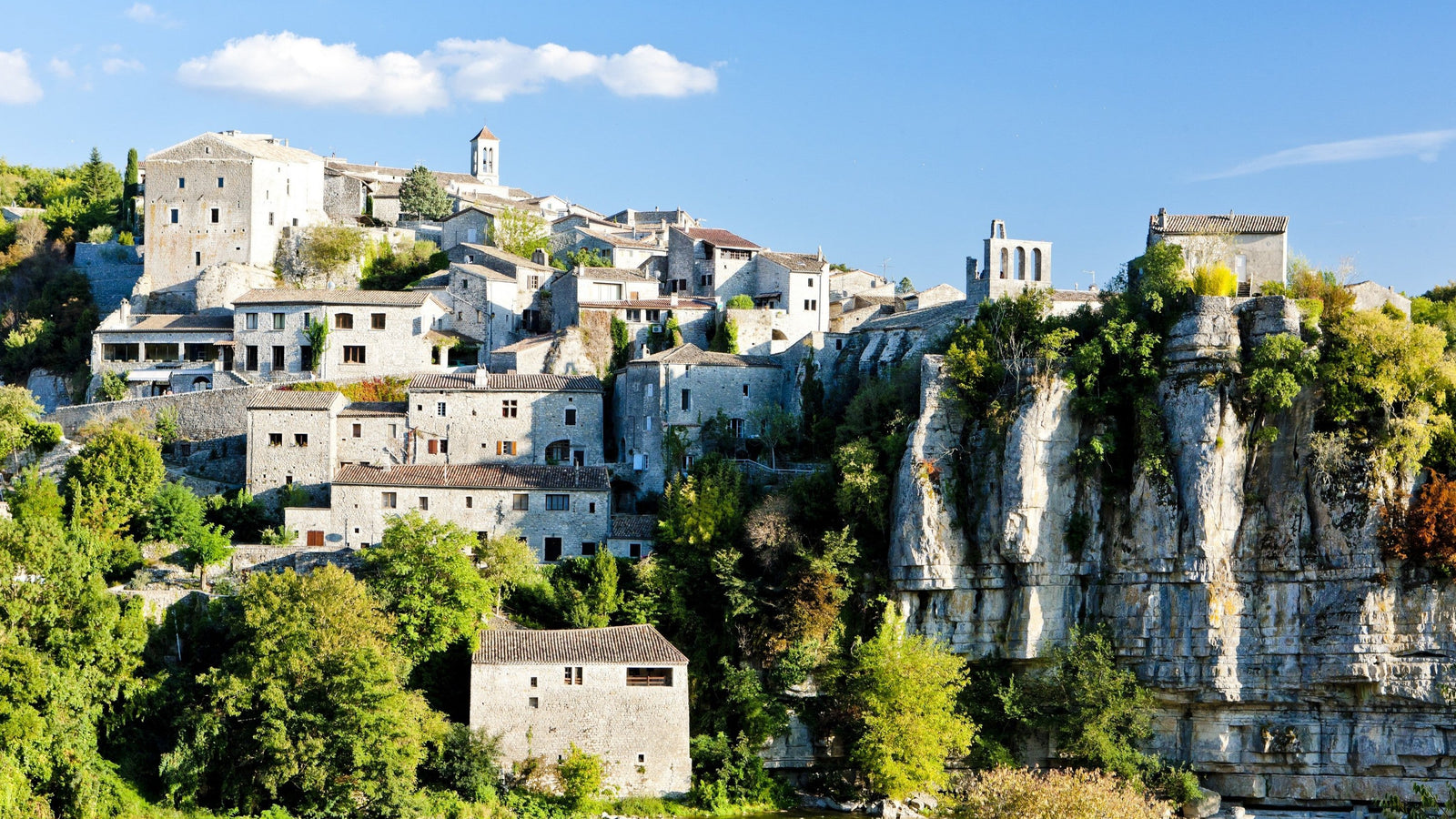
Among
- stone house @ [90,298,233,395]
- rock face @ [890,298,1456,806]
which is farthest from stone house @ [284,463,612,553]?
stone house @ [90,298,233,395]

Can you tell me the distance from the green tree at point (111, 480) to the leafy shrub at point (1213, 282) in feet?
106

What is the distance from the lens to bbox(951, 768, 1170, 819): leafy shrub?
33625mm

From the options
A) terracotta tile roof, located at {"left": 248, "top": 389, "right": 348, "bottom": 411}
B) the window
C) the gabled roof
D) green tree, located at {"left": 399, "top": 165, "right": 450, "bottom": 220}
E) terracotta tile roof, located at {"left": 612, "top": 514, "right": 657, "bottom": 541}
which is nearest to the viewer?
the window

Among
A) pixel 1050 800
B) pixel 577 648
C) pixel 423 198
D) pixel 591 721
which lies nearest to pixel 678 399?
pixel 577 648

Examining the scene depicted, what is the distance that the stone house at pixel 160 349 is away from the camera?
59156mm

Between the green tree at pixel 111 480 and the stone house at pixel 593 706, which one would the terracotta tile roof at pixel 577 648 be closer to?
the stone house at pixel 593 706

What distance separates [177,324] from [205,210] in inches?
294

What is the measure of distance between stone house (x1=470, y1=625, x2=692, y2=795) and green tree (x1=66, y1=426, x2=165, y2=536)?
12.7m

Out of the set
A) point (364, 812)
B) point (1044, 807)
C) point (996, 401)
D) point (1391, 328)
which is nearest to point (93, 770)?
point (364, 812)

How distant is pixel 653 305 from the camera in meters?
60.2

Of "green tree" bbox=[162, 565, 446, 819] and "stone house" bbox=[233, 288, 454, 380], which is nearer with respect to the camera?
"green tree" bbox=[162, 565, 446, 819]

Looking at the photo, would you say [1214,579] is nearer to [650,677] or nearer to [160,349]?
[650,677]

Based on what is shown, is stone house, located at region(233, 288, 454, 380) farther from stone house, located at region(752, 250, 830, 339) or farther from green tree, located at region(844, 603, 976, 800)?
green tree, located at region(844, 603, 976, 800)

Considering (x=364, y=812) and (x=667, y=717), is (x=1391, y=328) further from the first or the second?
(x=364, y=812)
